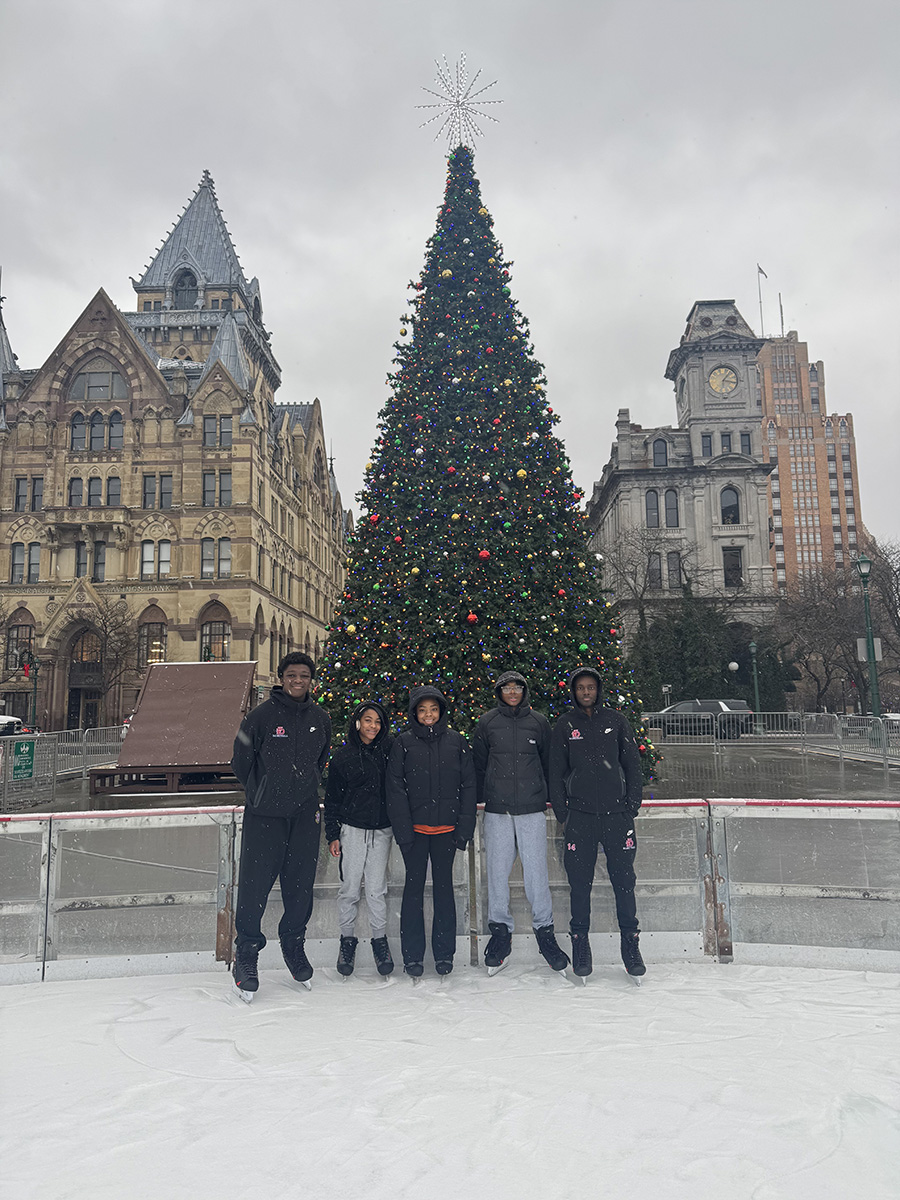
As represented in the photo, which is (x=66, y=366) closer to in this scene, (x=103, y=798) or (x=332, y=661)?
(x=103, y=798)

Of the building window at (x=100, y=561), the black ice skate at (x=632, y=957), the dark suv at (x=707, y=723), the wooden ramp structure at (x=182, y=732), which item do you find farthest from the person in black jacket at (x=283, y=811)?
the building window at (x=100, y=561)

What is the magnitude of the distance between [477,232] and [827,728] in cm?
1850

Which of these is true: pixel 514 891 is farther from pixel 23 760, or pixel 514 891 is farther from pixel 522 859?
pixel 23 760

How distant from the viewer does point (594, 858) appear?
18.8 ft

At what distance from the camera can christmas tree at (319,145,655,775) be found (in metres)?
9.16

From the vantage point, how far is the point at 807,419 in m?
144

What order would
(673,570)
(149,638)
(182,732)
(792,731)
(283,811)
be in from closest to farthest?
(283,811) < (182,732) < (792,731) < (149,638) < (673,570)

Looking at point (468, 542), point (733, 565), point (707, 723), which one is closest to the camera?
point (468, 542)

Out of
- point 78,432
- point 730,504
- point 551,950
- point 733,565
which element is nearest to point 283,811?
point 551,950

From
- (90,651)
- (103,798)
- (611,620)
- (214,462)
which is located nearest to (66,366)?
(214,462)

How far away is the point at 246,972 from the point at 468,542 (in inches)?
213

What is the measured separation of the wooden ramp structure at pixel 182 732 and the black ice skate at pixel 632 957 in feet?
48.3

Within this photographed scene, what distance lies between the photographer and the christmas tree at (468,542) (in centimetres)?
916

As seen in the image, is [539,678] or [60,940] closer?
[60,940]
